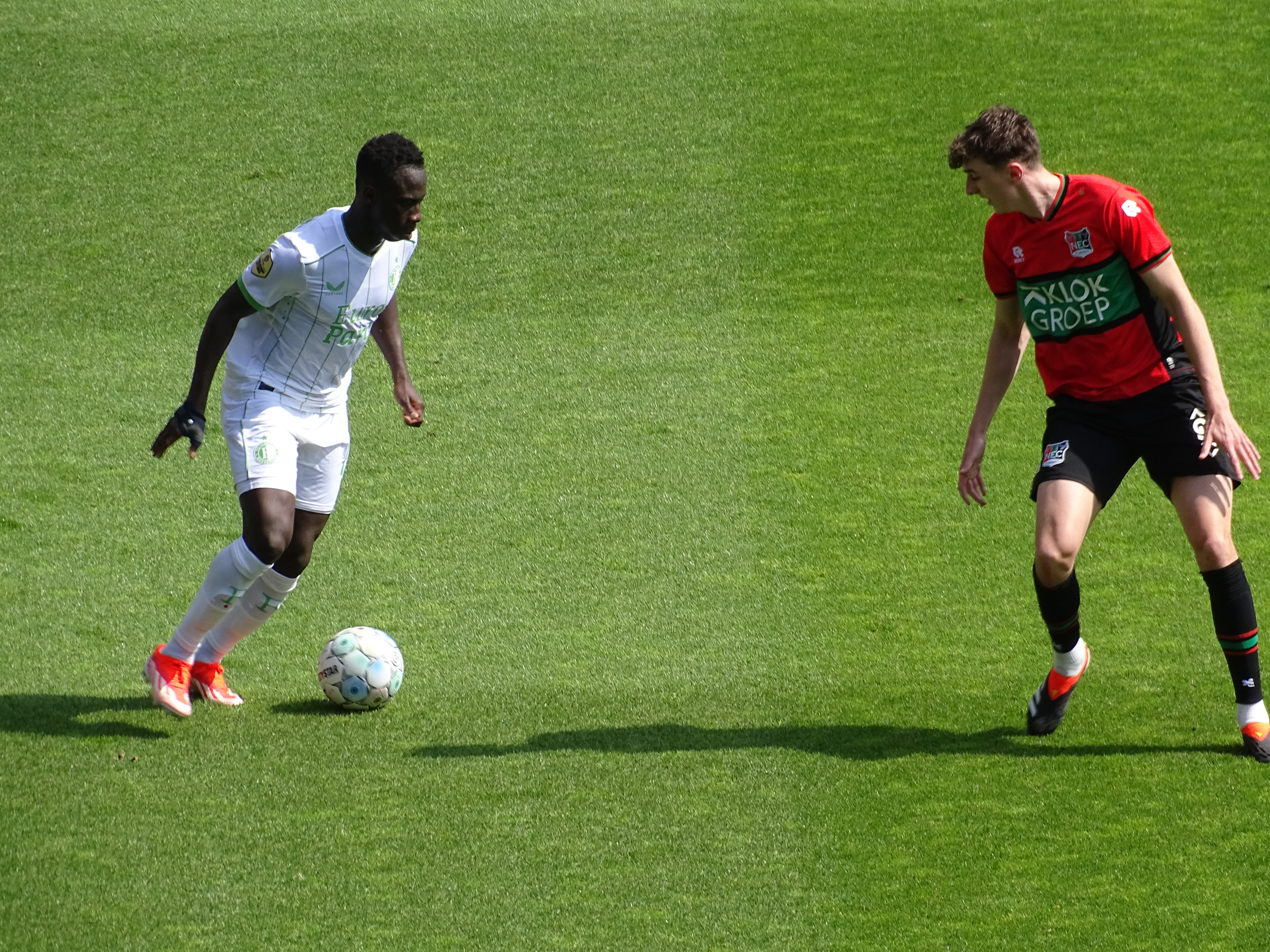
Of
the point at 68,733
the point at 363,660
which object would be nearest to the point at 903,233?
the point at 363,660

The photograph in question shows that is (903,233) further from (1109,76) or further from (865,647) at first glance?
(865,647)

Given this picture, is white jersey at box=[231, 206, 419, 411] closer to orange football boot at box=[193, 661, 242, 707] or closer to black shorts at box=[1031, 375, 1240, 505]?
orange football boot at box=[193, 661, 242, 707]

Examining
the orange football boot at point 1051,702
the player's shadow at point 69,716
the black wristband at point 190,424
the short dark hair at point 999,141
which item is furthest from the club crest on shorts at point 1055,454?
the player's shadow at point 69,716

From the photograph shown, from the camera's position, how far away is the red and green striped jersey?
16.1ft

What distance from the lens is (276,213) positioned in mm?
10531

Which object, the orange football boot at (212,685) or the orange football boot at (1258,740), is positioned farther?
the orange football boot at (212,685)

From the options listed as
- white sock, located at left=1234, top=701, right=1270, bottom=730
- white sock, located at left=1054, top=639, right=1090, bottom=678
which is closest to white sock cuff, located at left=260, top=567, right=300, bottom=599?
white sock, located at left=1054, top=639, right=1090, bottom=678

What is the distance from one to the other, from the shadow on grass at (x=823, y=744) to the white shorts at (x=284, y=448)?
1.04 meters

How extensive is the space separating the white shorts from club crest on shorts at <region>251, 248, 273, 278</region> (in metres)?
0.42

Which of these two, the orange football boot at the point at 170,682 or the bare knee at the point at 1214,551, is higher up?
the bare knee at the point at 1214,551

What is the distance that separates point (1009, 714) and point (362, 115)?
7689mm

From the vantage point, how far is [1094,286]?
4.98 metres

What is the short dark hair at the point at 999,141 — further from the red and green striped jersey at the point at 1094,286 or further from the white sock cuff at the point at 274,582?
the white sock cuff at the point at 274,582

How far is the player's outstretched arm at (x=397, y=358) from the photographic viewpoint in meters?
5.80
